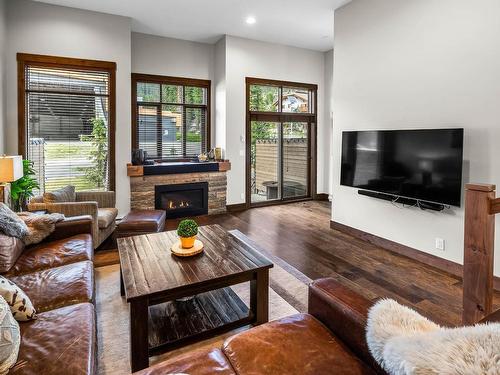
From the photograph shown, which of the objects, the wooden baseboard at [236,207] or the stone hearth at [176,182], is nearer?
the stone hearth at [176,182]

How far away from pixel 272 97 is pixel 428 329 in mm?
5920

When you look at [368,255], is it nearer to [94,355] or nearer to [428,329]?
[428,329]

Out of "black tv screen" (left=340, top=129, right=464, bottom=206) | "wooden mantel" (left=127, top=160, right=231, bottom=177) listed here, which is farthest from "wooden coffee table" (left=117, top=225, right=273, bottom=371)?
"wooden mantel" (left=127, top=160, right=231, bottom=177)

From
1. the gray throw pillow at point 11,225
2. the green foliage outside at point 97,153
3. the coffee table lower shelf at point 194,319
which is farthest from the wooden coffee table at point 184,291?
the green foliage outside at point 97,153

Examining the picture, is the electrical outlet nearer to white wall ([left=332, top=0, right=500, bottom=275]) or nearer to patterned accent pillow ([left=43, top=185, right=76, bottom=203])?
white wall ([left=332, top=0, right=500, bottom=275])

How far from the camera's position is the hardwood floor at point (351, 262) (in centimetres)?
272

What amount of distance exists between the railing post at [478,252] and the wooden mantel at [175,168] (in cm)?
453

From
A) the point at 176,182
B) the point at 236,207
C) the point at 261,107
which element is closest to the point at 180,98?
the point at 261,107

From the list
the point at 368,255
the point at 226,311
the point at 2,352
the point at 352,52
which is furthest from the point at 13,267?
the point at 352,52

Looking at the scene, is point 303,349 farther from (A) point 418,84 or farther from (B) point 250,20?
(B) point 250,20

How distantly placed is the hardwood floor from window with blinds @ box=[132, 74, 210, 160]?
1.59 metres

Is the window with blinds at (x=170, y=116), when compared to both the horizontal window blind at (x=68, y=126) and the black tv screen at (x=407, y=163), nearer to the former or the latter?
the horizontal window blind at (x=68, y=126)

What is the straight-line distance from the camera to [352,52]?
432 centimetres

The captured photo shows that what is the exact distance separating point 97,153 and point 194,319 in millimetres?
3706
